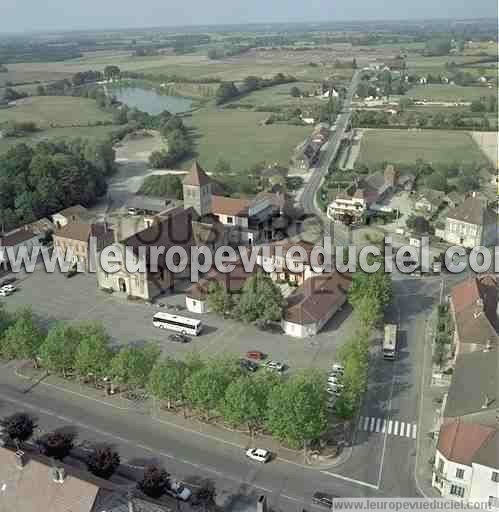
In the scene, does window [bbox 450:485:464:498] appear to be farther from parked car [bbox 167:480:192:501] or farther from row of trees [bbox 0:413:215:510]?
parked car [bbox 167:480:192:501]

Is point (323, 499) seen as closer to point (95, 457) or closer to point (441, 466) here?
point (441, 466)

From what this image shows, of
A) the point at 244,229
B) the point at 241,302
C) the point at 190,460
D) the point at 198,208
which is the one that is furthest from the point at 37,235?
the point at 190,460

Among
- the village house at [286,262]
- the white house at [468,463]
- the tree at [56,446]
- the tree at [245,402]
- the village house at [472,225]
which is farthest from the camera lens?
the village house at [472,225]

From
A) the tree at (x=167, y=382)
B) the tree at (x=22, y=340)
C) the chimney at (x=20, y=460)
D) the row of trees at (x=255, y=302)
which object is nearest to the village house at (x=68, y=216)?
the row of trees at (x=255, y=302)

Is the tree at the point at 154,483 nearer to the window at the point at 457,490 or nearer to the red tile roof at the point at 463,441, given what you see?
the red tile roof at the point at 463,441

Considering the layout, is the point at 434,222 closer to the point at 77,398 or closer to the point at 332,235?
the point at 332,235

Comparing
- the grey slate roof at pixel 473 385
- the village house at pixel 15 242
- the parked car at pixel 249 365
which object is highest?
the village house at pixel 15 242
